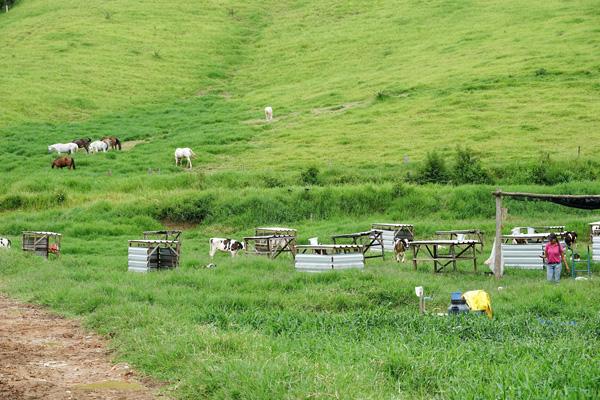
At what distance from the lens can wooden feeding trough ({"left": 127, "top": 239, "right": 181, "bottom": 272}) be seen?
21.0 meters

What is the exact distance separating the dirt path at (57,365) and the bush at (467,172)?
72.2 feet

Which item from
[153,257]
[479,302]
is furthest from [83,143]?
[479,302]

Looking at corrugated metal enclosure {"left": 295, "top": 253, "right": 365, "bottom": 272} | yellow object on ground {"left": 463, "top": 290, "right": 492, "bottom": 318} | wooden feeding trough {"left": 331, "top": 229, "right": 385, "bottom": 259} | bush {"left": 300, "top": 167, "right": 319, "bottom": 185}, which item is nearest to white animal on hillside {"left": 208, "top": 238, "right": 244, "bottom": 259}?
wooden feeding trough {"left": 331, "top": 229, "right": 385, "bottom": 259}

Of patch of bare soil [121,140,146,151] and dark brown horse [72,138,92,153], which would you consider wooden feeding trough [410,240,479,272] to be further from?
dark brown horse [72,138,92,153]

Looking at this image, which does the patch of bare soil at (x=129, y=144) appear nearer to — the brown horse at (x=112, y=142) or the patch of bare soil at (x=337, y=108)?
the brown horse at (x=112, y=142)

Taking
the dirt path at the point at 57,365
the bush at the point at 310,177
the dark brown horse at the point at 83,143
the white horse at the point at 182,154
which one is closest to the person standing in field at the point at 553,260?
the dirt path at the point at 57,365

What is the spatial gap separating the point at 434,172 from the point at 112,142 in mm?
21848

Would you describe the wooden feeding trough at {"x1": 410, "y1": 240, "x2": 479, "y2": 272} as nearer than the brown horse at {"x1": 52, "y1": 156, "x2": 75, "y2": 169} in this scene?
Yes

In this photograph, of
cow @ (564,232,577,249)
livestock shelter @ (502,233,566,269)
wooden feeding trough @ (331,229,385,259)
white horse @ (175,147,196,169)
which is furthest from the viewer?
white horse @ (175,147,196,169)

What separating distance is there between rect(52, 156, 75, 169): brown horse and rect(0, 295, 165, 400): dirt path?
28809 millimetres

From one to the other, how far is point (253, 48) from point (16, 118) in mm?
30864

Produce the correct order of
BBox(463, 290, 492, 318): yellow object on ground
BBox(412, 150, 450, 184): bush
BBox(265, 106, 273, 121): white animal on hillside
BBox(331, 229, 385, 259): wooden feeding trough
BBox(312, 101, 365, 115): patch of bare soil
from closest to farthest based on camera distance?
BBox(463, 290, 492, 318): yellow object on ground < BBox(331, 229, 385, 259): wooden feeding trough < BBox(412, 150, 450, 184): bush < BBox(312, 101, 365, 115): patch of bare soil < BBox(265, 106, 273, 121): white animal on hillside

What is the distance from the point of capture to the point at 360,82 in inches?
2269

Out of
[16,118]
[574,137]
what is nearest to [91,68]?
[16,118]
